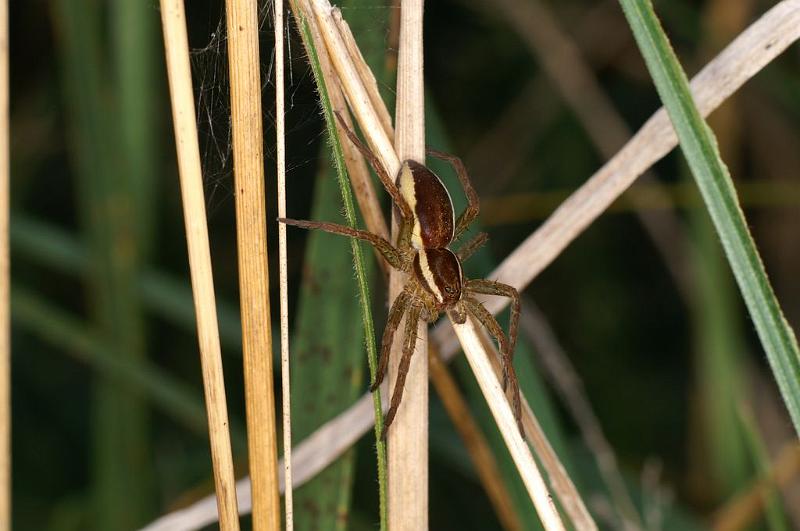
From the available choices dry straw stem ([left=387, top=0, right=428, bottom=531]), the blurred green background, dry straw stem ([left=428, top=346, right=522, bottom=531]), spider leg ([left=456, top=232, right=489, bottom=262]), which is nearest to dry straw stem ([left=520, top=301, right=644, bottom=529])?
the blurred green background

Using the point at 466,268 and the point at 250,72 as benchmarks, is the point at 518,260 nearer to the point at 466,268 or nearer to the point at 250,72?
the point at 466,268

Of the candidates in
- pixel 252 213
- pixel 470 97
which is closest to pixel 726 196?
pixel 252 213

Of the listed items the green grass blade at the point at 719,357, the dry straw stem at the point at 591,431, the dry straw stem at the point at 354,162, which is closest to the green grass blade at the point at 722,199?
the dry straw stem at the point at 354,162

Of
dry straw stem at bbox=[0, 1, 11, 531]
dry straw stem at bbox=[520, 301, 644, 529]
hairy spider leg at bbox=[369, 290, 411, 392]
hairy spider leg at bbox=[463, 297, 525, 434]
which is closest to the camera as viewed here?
dry straw stem at bbox=[0, 1, 11, 531]

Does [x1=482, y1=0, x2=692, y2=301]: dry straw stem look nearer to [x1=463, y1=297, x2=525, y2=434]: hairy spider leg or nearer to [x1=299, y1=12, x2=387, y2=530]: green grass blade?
[x1=463, y1=297, x2=525, y2=434]: hairy spider leg

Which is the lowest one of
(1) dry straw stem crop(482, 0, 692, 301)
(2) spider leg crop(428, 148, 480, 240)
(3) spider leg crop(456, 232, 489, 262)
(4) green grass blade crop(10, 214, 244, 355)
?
(3) spider leg crop(456, 232, 489, 262)

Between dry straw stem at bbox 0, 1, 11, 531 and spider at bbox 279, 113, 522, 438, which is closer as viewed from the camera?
dry straw stem at bbox 0, 1, 11, 531

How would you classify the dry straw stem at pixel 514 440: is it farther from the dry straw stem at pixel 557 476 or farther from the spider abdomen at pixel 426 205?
the spider abdomen at pixel 426 205

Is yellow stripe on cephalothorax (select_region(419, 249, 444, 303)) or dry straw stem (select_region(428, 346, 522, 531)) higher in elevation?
yellow stripe on cephalothorax (select_region(419, 249, 444, 303))
